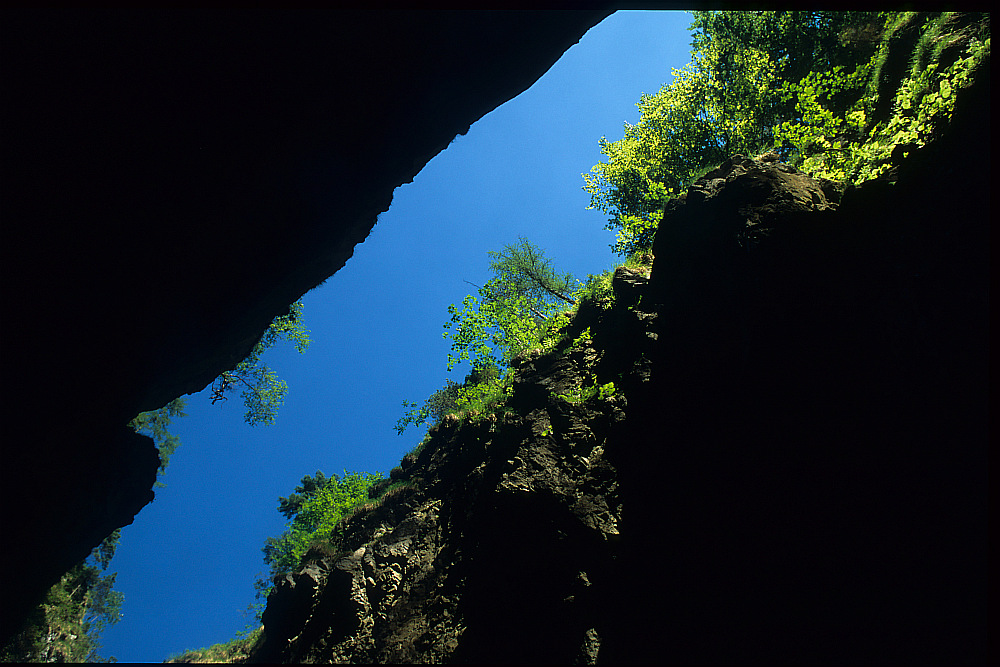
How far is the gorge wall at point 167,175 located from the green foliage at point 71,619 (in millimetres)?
8635

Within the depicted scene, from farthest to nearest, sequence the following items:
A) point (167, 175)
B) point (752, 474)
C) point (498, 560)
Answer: point (498, 560) < point (167, 175) < point (752, 474)

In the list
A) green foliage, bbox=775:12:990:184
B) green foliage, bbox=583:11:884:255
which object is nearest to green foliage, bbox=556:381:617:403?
green foliage, bbox=583:11:884:255

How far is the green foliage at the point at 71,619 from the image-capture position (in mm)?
18062

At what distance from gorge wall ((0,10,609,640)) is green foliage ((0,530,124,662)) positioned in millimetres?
8635

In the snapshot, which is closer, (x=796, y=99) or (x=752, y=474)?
(x=752, y=474)

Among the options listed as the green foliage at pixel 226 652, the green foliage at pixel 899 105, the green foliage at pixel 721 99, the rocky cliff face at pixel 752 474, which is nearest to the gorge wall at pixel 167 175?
the green foliage at pixel 721 99

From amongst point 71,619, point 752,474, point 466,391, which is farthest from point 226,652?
point 752,474

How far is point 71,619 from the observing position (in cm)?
2156

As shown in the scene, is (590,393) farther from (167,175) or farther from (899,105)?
(167,175)

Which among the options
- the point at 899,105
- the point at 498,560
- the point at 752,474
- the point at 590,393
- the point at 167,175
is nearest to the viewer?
the point at 752,474

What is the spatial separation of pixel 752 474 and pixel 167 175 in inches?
568

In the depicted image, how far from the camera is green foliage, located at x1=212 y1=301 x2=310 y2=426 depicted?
837 inches

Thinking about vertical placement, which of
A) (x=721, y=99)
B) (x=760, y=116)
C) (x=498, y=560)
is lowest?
(x=498, y=560)

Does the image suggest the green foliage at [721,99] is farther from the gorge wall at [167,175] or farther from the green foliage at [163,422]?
the green foliage at [163,422]
